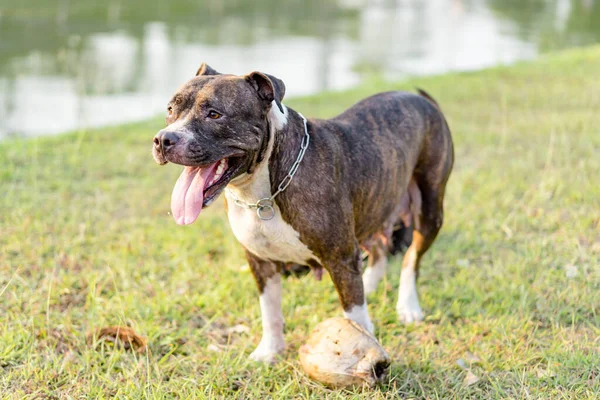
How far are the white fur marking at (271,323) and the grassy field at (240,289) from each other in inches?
3.8

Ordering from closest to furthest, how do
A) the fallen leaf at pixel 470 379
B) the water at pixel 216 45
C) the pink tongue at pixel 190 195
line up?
the pink tongue at pixel 190 195 < the fallen leaf at pixel 470 379 < the water at pixel 216 45

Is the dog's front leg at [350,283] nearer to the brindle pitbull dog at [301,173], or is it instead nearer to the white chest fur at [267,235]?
the brindle pitbull dog at [301,173]

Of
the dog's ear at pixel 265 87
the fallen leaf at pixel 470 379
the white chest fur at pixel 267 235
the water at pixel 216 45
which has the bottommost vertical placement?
the water at pixel 216 45

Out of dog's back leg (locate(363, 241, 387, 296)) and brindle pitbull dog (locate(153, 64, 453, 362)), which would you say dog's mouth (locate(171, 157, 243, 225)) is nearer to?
brindle pitbull dog (locate(153, 64, 453, 362))

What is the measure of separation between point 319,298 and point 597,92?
6.98 m

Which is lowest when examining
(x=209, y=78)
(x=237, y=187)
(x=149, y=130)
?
(x=149, y=130)

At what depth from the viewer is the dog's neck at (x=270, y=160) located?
10.8 ft

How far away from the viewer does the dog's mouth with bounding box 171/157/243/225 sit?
3055 mm

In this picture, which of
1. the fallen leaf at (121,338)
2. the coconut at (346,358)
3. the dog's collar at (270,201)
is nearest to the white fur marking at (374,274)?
the coconut at (346,358)

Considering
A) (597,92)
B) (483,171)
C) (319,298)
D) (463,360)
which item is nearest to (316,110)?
(483,171)

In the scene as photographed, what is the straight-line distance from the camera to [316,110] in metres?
9.33

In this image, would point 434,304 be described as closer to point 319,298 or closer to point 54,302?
point 319,298

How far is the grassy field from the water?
2745mm

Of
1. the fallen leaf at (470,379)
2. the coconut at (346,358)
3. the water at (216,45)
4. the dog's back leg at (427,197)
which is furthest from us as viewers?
the water at (216,45)
